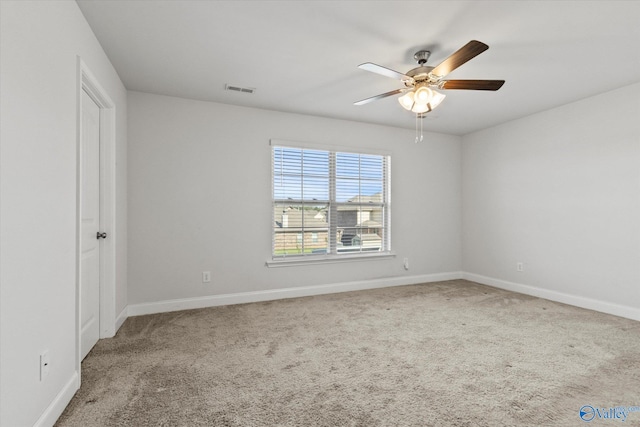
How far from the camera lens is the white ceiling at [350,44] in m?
2.11

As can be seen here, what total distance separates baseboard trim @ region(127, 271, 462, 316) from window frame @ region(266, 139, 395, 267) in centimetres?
37

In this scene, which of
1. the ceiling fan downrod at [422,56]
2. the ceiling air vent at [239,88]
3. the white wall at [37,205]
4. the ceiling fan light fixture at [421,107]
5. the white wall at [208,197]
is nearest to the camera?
the white wall at [37,205]

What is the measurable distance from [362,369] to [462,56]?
2.32m

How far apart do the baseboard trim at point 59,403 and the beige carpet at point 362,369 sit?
0.05 m

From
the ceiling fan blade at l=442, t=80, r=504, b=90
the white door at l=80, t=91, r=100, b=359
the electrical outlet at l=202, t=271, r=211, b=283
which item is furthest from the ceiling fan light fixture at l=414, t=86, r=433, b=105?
the electrical outlet at l=202, t=271, r=211, b=283

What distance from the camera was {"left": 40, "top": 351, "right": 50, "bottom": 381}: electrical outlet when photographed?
5.07 feet

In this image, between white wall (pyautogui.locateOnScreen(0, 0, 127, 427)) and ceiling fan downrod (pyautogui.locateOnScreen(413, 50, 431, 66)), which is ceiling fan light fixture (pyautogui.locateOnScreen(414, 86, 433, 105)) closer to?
ceiling fan downrod (pyautogui.locateOnScreen(413, 50, 431, 66))

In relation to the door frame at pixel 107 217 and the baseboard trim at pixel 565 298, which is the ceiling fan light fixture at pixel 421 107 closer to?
the door frame at pixel 107 217

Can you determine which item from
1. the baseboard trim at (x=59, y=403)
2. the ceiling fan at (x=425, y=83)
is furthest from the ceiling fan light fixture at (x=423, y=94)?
the baseboard trim at (x=59, y=403)

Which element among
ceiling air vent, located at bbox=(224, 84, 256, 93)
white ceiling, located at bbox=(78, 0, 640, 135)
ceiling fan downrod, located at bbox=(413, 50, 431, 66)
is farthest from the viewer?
ceiling air vent, located at bbox=(224, 84, 256, 93)

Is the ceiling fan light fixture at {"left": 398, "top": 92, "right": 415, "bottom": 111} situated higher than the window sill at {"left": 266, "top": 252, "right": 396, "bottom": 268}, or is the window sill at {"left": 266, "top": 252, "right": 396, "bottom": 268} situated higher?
the ceiling fan light fixture at {"left": 398, "top": 92, "right": 415, "bottom": 111}

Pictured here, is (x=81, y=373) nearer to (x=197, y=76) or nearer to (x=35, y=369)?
(x=35, y=369)

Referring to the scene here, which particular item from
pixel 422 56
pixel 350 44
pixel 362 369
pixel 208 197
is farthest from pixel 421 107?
pixel 208 197

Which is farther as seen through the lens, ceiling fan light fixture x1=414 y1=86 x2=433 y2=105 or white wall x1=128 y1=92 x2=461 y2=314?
white wall x1=128 y1=92 x2=461 y2=314
